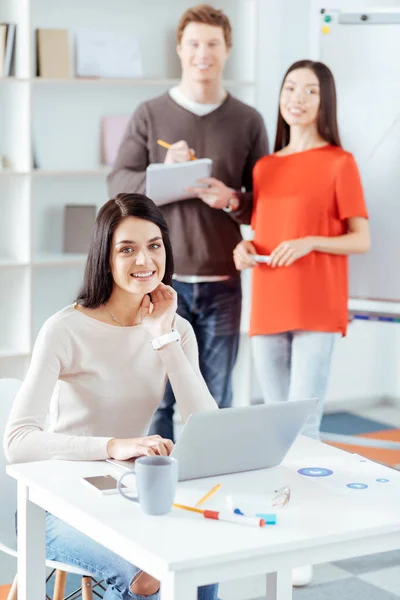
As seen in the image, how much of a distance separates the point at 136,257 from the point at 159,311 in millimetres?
134

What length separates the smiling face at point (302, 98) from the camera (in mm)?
3182

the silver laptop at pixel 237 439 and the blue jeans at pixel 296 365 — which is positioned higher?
the silver laptop at pixel 237 439

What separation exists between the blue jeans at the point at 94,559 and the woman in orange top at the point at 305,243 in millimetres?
1207

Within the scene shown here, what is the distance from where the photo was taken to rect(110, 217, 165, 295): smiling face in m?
2.25

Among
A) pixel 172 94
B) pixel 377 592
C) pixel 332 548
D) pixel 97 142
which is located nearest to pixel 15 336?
pixel 97 142

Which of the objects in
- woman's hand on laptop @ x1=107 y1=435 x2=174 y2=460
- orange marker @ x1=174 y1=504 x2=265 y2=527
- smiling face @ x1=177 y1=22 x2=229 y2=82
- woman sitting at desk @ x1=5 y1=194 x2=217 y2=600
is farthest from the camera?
smiling face @ x1=177 y1=22 x2=229 y2=82

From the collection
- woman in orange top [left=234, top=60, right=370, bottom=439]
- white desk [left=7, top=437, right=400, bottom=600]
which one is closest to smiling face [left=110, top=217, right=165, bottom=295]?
white desk [left=7, top=437, right=400, bottom=600]

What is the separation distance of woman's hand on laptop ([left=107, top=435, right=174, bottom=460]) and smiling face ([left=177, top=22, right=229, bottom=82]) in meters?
1.86

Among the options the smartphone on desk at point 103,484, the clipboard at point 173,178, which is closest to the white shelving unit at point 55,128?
the clipboard at point 173,178

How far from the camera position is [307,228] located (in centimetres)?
314

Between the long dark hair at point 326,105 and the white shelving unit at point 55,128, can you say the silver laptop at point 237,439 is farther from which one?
the white shelving unit at point 55,128

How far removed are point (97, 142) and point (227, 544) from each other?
11.1 feet

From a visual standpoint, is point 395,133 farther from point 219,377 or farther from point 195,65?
point 219,377

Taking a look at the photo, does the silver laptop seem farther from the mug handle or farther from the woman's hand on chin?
the woman's hand on chin
